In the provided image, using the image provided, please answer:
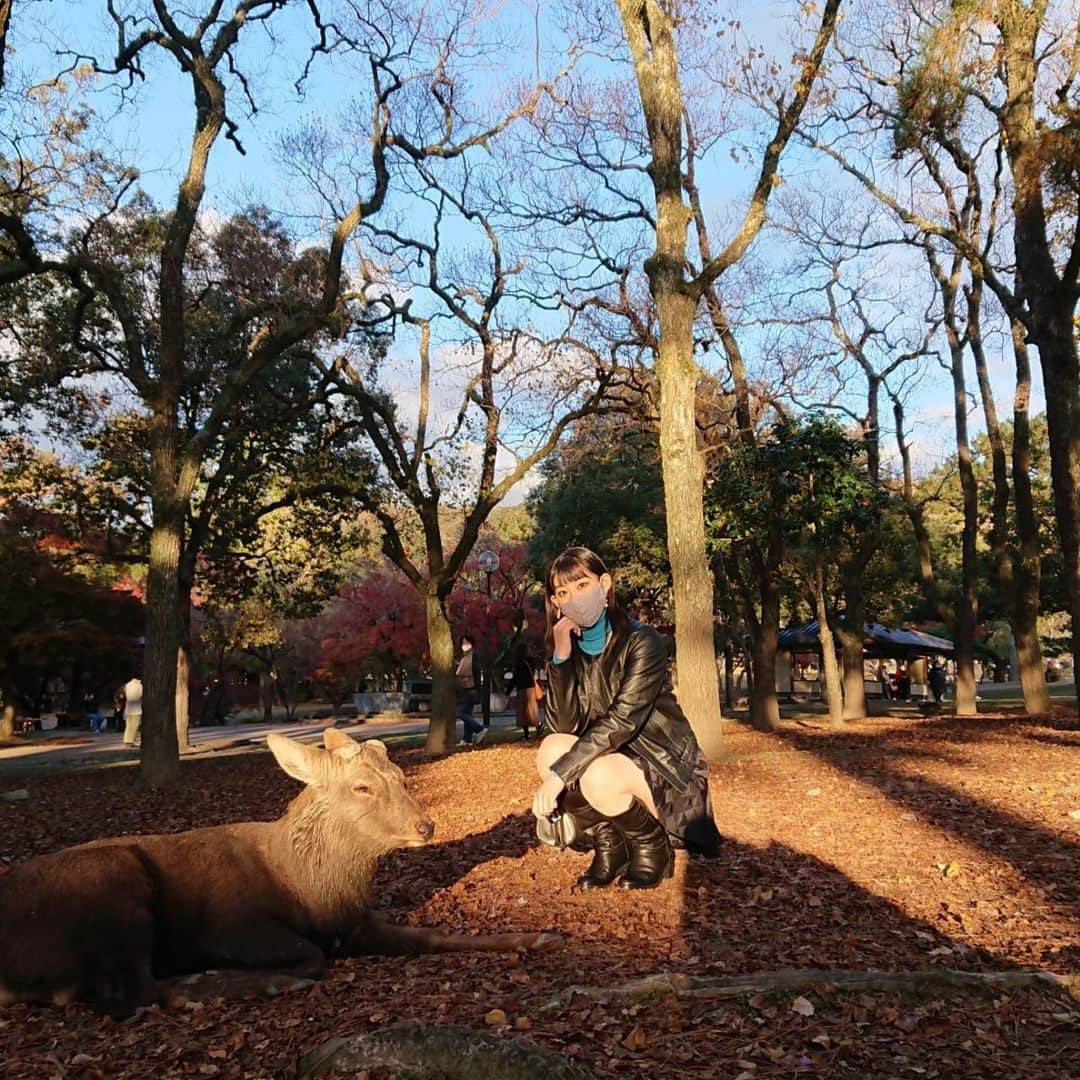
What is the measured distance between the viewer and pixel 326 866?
3922 mm

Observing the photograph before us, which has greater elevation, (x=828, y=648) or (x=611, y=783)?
(x=828, y=648)

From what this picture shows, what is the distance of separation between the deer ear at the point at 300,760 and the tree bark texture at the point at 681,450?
7598 mm

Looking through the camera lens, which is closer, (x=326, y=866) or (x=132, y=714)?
(x=326, y=866)

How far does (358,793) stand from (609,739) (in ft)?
3.87

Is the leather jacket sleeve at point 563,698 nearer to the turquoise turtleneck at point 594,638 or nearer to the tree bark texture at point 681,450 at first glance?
the turquoise turtleneck at point 594,638

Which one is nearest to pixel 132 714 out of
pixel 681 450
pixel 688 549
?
pixel 688 549

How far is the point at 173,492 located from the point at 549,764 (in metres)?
10.4

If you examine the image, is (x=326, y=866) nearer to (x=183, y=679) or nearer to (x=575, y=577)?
(x=575, y=577)

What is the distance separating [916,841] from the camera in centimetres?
640

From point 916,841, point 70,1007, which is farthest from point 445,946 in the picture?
point 916,841

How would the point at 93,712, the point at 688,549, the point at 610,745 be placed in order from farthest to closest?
the point at 93,712 → the point at 688,549 → the point at 610,745

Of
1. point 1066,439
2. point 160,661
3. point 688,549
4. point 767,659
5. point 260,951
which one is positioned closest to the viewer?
point 260,951

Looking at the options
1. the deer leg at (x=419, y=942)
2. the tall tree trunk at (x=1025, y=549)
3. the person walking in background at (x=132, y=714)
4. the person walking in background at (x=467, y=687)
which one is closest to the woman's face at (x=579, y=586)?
the deer leg at (x=419, y=942)

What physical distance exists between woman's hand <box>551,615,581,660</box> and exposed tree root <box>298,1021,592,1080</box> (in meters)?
2.05
